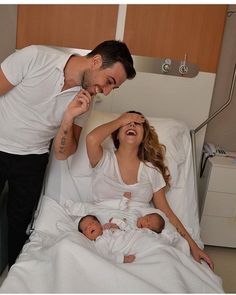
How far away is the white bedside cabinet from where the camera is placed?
7.89ft

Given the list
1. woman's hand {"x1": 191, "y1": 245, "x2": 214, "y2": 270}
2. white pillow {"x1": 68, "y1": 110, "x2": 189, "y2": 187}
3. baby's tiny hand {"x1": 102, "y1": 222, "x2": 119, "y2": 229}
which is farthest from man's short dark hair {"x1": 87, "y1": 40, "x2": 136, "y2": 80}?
woman's hand {"x1": 191, "y1": 245, "x2": 214, "y2": 270}

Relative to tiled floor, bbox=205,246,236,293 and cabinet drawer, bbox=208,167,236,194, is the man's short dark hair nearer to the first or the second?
cabinet drawer, bbox=208,167,236,194

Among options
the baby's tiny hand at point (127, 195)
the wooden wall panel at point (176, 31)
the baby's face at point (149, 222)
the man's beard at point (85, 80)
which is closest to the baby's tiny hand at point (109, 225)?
the baby's face at point (149, 222)

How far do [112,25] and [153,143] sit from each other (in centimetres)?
97

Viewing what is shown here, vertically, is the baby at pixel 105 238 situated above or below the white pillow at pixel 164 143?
below

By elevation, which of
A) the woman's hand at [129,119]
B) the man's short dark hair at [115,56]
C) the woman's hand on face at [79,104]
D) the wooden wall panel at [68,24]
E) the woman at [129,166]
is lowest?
the woman at [129,166]

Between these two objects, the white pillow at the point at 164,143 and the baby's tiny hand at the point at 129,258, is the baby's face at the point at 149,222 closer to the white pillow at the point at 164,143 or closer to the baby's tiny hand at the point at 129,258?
the baby's tiny hand at the point at 129,258

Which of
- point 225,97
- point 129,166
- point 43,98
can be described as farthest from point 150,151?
point 225,97

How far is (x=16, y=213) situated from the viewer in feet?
6.10

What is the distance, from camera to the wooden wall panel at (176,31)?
2410mm

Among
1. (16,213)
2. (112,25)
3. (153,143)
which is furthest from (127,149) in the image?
(112,25)

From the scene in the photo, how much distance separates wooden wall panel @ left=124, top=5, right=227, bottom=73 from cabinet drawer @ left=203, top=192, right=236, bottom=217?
97 centimetres

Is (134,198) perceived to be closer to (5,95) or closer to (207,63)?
(5,95)

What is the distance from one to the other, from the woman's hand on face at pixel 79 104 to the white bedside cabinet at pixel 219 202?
47.4 inches
